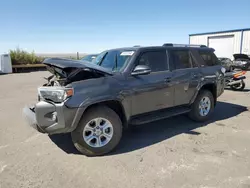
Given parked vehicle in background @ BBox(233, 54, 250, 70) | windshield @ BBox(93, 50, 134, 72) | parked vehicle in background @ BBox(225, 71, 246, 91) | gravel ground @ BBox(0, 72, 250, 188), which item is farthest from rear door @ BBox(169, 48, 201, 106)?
parked vehicle in background @ BBox(233, 54, 250, 70)

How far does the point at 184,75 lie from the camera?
4988mm

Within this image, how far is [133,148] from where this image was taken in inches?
159

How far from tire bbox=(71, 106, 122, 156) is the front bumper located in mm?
217

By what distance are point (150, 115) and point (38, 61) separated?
2216 centimetres

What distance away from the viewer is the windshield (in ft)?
14.3

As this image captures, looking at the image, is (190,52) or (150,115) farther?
(190,52)

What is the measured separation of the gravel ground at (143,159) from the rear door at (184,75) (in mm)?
747

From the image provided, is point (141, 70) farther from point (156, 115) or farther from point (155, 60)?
point (156, 115)

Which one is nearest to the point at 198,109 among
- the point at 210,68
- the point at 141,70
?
the point at 210,68

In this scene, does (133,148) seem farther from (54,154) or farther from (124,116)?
(54,154)

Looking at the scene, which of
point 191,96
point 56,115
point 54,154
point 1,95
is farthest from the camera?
point 1,95

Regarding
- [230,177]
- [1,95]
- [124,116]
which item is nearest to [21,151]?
[124,116]

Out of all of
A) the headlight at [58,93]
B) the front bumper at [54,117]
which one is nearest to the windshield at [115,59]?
the headlight at [58,93]

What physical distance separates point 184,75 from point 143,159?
2.27 meters
